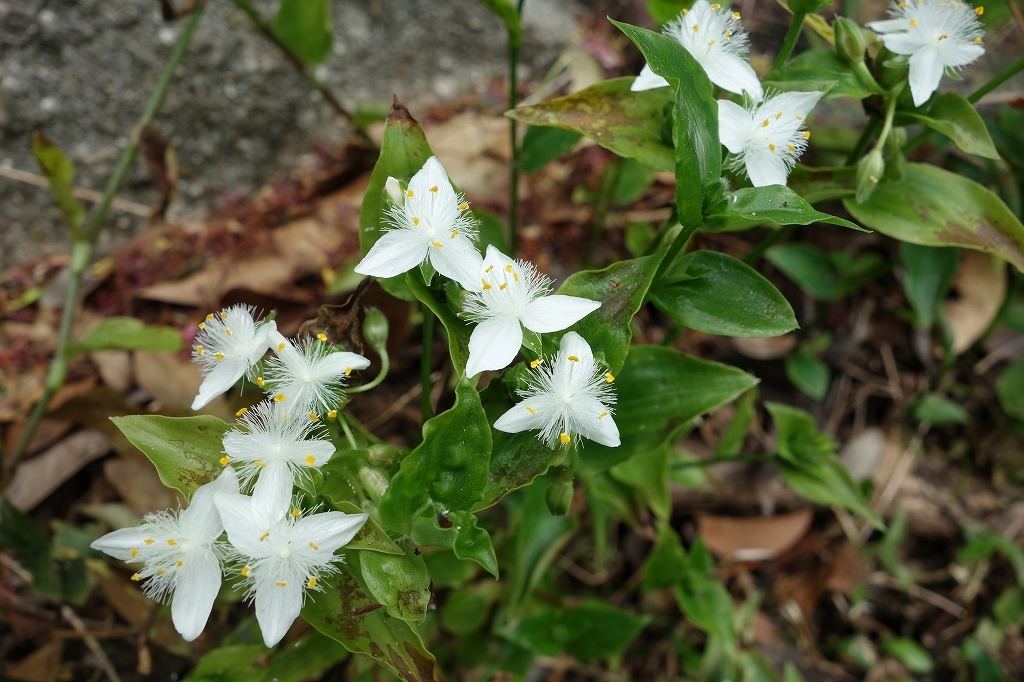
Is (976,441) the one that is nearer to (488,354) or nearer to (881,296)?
(881,296)

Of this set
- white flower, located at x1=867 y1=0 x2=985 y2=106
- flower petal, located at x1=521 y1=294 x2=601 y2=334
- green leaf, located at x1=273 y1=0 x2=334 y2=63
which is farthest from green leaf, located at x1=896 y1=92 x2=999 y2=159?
green leaf, located at x1=273 y1=0 x2=334 y2=63

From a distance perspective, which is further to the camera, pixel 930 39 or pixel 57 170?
pixel 57 170

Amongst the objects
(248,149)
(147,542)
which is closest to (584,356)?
(147,542)

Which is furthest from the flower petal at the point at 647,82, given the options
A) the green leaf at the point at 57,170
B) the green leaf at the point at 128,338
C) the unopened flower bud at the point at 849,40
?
the green leaf at the point at 57,170

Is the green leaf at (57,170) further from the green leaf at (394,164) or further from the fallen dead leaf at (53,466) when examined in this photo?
the green leaf at (394,164)

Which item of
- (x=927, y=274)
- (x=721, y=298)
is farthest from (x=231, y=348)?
(x=927, y=274)

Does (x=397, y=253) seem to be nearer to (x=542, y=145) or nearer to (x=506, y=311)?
(x=506, y=311)
